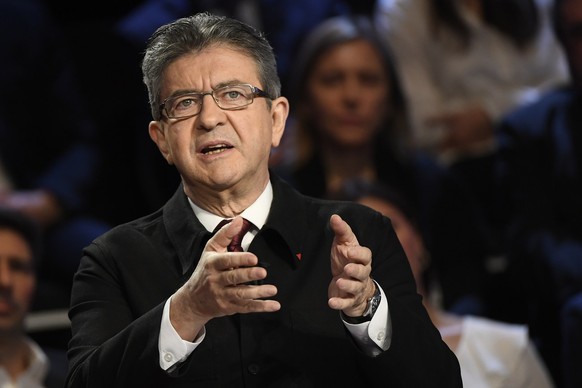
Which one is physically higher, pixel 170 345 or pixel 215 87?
pixel 215 87

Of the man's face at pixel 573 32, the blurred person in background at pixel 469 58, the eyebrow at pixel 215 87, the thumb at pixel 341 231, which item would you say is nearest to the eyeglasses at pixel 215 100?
the eyebrow at pixel 215 87

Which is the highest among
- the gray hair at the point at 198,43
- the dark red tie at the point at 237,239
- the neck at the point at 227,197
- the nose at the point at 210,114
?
the gray hair at the point at 198,43

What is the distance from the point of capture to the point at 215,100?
4.28 feet

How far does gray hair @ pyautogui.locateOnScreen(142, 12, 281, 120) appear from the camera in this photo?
1.31m

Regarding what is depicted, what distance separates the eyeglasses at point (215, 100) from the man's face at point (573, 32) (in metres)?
1.68

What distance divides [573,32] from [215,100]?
5.79 feet

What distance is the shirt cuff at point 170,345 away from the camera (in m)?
1.19

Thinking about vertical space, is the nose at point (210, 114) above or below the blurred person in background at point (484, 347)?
above

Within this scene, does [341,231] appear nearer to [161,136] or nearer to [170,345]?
[170,345]

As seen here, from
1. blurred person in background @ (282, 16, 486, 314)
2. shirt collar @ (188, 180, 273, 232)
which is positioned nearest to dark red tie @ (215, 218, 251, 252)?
shirt collar @ (188, 180, 273, 232)

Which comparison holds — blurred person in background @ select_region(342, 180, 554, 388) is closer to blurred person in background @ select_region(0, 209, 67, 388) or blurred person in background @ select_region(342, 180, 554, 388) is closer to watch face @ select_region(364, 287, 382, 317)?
blurred person in background @ select_region(0, 209, 67, 388)

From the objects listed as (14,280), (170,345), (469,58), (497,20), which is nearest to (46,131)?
(14,280)

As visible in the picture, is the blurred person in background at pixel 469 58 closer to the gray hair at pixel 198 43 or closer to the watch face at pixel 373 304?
the gray hair at pixel 198 43

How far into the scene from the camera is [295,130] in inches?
114
